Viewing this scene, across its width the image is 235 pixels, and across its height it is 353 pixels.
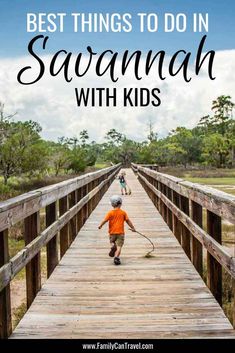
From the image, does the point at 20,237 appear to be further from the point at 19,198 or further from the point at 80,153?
the point at 80,153

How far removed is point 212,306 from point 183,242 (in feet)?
6.96

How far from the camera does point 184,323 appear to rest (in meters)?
3.55

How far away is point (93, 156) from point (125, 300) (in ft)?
265

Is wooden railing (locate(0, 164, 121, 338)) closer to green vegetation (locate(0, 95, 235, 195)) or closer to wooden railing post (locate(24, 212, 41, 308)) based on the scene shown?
wooden railing post (locate(24, 212, 41, 308))

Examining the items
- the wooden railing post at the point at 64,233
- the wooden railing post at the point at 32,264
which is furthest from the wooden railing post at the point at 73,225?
the wooden railing post at the point at 32,264

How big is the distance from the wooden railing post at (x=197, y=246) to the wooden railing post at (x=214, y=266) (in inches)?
26.3

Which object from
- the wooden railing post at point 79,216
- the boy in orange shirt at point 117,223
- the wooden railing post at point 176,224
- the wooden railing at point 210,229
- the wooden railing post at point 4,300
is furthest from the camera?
the wooden railing post at point 79,216

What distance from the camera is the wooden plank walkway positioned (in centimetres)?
343

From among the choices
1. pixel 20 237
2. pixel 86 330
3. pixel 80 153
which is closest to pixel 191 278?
pixel 86 330

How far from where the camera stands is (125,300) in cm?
413

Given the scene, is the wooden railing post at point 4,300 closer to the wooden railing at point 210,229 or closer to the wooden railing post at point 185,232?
the wooden railing at point 210,229

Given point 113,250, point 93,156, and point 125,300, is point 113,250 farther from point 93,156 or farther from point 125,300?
point 93,156

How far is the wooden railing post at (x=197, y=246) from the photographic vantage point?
484 cm

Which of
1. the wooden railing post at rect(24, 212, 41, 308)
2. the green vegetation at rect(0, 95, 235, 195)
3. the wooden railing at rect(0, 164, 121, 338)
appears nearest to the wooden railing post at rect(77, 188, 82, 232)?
the wooden railing at rect(0, 164, 121, 338)
